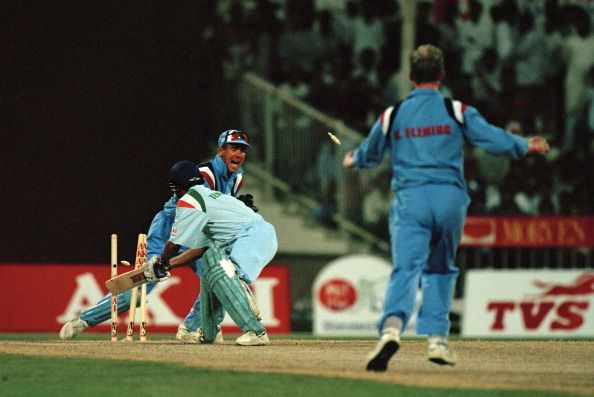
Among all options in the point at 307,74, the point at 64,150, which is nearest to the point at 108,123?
the point at 64,150

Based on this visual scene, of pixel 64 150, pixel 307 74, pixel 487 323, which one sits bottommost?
pixel 487 323

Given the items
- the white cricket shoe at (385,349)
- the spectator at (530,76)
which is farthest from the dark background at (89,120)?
the white cricket shoe at (385,349)

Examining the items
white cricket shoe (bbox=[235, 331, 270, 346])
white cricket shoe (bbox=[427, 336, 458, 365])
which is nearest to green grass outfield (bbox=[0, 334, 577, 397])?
white cricket shoe (bbox=[427, 336, 458, 365])

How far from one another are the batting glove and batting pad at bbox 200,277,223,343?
1.25 feet

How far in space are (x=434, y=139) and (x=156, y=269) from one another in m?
3.67

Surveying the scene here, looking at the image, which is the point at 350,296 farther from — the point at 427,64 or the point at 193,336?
the point at 427,64

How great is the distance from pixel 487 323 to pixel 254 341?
272 inches

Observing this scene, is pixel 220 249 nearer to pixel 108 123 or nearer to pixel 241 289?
pixel 241 289

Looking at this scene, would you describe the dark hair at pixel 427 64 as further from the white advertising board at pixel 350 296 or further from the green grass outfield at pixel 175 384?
the white advertising board at pixel 350 296

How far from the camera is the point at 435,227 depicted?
8.56 meters

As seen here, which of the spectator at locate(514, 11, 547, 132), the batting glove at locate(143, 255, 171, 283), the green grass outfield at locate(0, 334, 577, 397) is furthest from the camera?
the spectator at locate(514, 11, 547, 132)

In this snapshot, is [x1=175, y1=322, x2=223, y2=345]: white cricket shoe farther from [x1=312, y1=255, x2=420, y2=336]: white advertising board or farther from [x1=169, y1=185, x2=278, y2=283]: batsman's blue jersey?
[x1=312, y1=255, x2=420, y2=336]: white advertising board

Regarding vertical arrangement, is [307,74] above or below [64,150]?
above

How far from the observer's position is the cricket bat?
38.9ft
